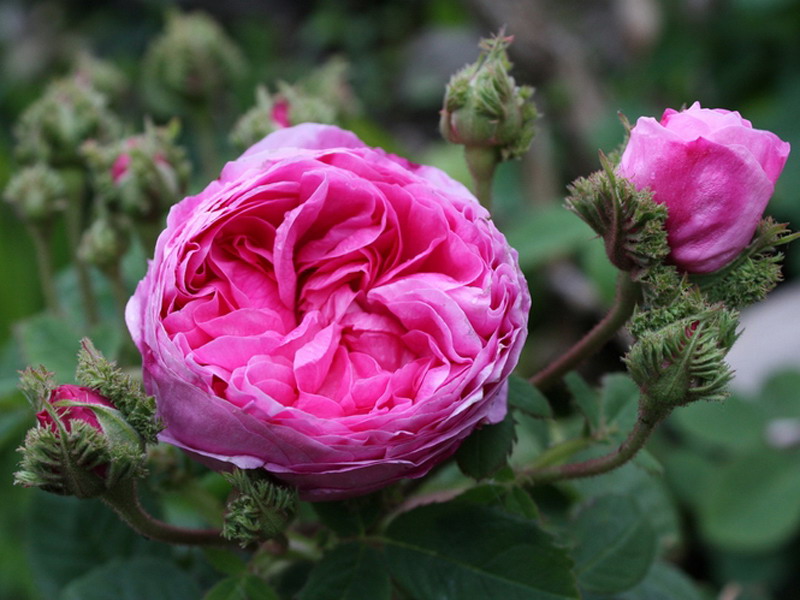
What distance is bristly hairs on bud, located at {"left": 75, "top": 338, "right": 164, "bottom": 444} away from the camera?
1.62 feet

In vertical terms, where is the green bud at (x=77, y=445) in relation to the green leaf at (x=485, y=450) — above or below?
above

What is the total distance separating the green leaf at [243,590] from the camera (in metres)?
0.60

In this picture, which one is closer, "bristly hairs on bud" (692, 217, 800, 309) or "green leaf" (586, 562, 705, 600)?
"bristly hairs on bud" (692, 217, 800, 309)

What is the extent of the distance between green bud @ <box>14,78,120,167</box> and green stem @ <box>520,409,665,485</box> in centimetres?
57

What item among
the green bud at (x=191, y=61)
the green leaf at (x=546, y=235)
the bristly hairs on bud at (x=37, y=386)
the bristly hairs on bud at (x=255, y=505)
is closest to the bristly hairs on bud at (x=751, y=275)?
the bristly hairs on bud at (x=255, y=505)

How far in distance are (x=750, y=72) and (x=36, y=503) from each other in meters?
2.37

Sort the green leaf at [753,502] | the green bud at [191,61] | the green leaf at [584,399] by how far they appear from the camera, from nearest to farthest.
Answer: the green leaf at [584,399] < the green bud at [191,61] < the green leaf at [753,502]

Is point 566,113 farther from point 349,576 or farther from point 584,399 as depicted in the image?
point 349,576

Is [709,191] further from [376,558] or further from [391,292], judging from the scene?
[376,558]

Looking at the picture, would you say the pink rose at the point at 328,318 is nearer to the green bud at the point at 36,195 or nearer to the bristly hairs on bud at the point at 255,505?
the bristly hairs on bud at the point at 255,505

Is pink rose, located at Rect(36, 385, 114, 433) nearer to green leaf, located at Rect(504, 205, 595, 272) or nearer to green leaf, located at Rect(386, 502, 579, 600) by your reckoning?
green leaf, located at Rect(386, 502, 579, 600)

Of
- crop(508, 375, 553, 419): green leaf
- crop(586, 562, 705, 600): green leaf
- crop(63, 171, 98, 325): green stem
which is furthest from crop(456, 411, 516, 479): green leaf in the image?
crop(63, 171, 98, 325): green stem

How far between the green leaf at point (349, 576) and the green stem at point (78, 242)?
17.0 inches

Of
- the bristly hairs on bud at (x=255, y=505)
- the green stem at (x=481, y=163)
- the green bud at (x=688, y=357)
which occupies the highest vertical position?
the green stem at (x=481, y=163)
